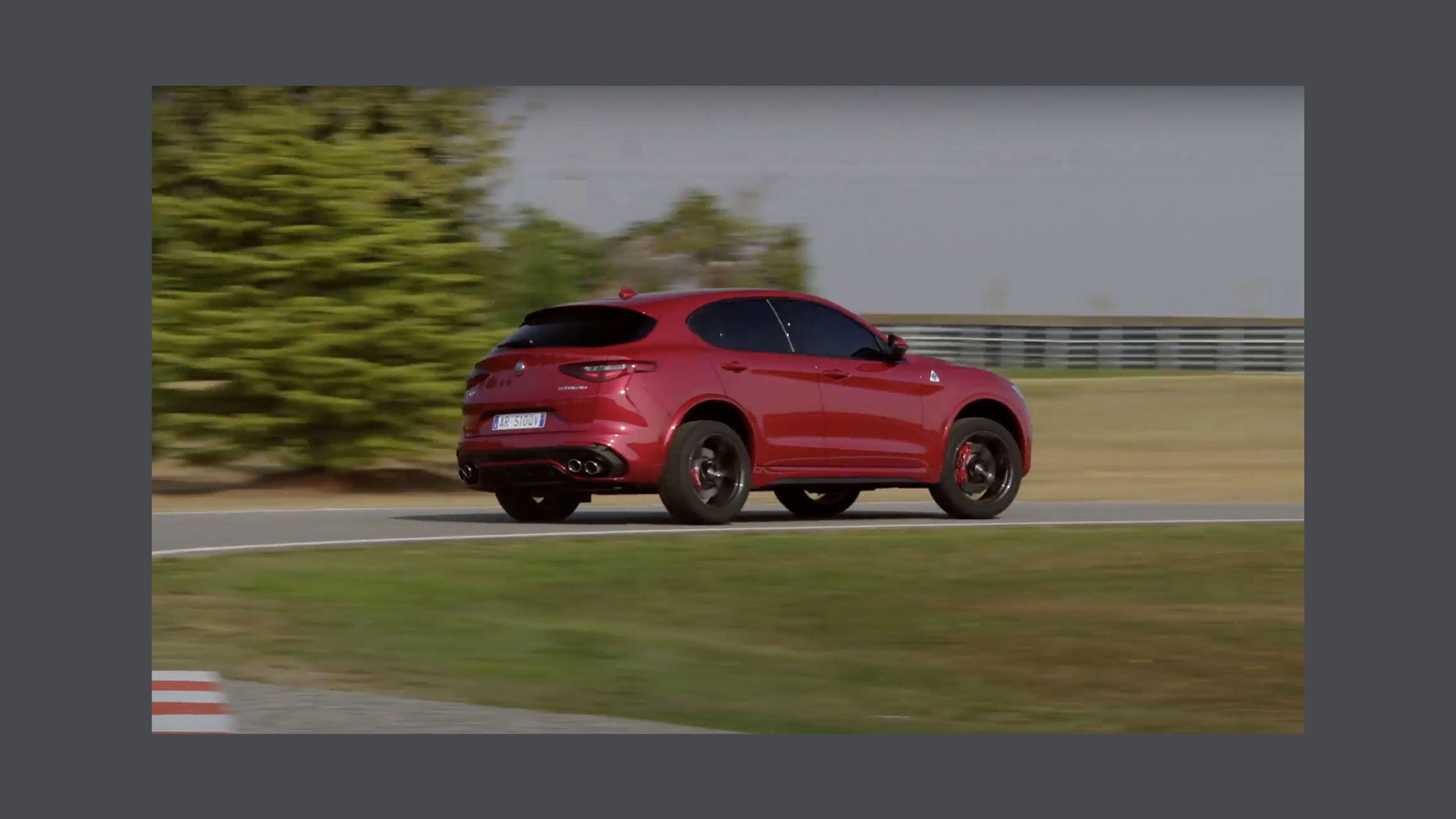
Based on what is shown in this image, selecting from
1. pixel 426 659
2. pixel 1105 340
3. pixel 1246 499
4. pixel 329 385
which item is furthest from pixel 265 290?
pixel 1105 340

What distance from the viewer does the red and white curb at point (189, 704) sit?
9.51m

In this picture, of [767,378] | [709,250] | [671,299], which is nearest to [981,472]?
[767,378]

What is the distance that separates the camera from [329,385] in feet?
71.9

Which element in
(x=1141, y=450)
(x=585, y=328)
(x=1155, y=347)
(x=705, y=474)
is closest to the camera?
(x=585, y=328)

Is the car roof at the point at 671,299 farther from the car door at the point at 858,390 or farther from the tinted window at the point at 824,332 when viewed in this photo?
the car door at the point at 858,390

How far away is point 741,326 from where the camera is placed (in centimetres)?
1652

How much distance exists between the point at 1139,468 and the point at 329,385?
1177cm

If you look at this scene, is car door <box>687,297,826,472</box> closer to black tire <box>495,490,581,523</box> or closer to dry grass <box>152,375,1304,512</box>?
black tire <box>495,490,581,523</box>

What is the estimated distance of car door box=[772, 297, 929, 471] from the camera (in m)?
16.8

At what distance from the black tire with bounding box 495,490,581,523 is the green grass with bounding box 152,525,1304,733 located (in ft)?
7.91

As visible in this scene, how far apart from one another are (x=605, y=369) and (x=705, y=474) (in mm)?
1233

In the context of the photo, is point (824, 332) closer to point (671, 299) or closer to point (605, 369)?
point (671, 299)

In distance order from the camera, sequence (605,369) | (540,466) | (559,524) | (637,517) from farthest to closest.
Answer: (637,517)
(559,524)
(540,466)
(605,369)

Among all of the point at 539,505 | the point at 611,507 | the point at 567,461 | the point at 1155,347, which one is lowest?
the point at 611,507
